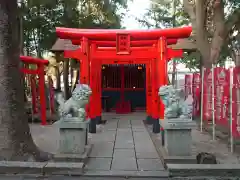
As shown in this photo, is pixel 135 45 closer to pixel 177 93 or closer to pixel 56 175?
pixel 177 93

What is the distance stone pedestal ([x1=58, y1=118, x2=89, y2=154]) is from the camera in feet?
18.6

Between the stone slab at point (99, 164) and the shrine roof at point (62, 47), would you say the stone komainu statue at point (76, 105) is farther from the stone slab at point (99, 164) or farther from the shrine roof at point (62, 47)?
the shrine roof at point (62, 47)

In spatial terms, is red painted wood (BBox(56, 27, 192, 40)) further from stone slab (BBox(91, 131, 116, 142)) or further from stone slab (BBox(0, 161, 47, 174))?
stone slab (BBox(0, 161, 47, 174))

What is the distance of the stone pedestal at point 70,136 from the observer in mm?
5672

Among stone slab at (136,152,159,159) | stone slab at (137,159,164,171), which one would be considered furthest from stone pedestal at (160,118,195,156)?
stone slab at (136,152,159,159)

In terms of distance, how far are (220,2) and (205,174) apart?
314 inches

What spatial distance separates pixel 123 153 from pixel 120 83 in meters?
8.65

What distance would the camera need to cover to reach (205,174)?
16.3 ft

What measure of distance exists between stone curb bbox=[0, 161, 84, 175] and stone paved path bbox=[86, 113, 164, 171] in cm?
38

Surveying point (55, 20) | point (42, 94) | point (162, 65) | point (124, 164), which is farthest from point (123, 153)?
point (55, 20)

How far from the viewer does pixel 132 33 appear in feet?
26.2

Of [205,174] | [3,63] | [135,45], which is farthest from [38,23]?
[205,174]

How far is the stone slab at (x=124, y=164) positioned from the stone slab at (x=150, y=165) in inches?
4.5

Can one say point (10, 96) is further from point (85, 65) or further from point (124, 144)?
point (85, 65)
